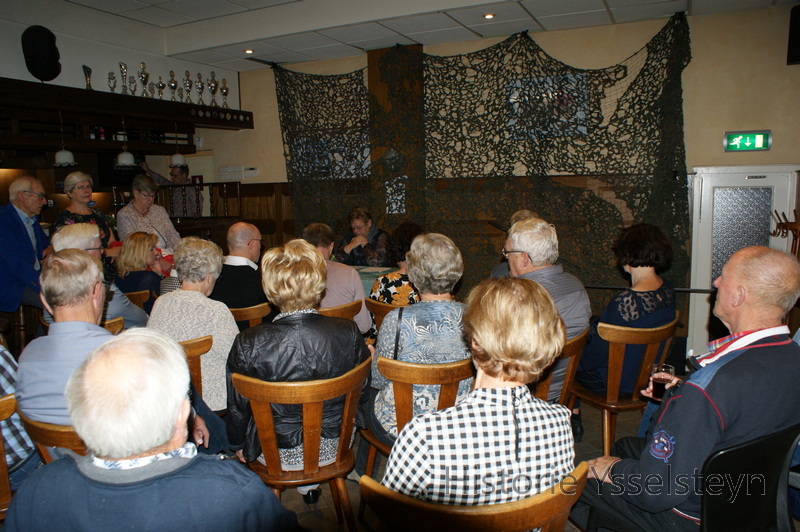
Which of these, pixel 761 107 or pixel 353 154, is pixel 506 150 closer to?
pixel 353 154

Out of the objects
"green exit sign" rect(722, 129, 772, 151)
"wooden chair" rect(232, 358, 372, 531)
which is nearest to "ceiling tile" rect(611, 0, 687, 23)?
"green exit sign" rect(722, 129, 772, 151)

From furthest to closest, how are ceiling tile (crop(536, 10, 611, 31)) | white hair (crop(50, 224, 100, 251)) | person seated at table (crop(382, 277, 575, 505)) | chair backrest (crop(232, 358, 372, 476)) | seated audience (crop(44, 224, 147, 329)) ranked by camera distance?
ceiling tile (crop(536, 10, 611, 31))
white hair (crop(50, 224, 100, 251))
seated audience (crop(44, 224, 147, 329))
chair backrest (crop(232, 358, 372, 476))
person seated at table (crop(382, 277, 575, 505))

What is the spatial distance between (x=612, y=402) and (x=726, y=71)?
3.55 m

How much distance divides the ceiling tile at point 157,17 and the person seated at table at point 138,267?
130 inches

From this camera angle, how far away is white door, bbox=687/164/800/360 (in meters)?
4.31

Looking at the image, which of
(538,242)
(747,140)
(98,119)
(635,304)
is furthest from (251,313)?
(98,119)

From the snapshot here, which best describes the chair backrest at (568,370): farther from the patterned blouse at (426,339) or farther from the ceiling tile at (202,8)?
the ceiling tile at (202,8)

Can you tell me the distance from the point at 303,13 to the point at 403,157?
1751 millimetres

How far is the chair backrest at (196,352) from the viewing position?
183 centimetres

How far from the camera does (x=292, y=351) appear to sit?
1779 millimetres

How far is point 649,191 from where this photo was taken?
13.4 ft

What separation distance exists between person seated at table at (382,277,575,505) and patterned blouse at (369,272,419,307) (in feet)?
4.71

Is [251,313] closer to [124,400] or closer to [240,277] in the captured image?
[240,277]

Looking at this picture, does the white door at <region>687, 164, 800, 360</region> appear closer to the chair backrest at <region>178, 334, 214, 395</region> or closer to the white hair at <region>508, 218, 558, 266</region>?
the white hair at <region>508, 218, 558, 266</region>
